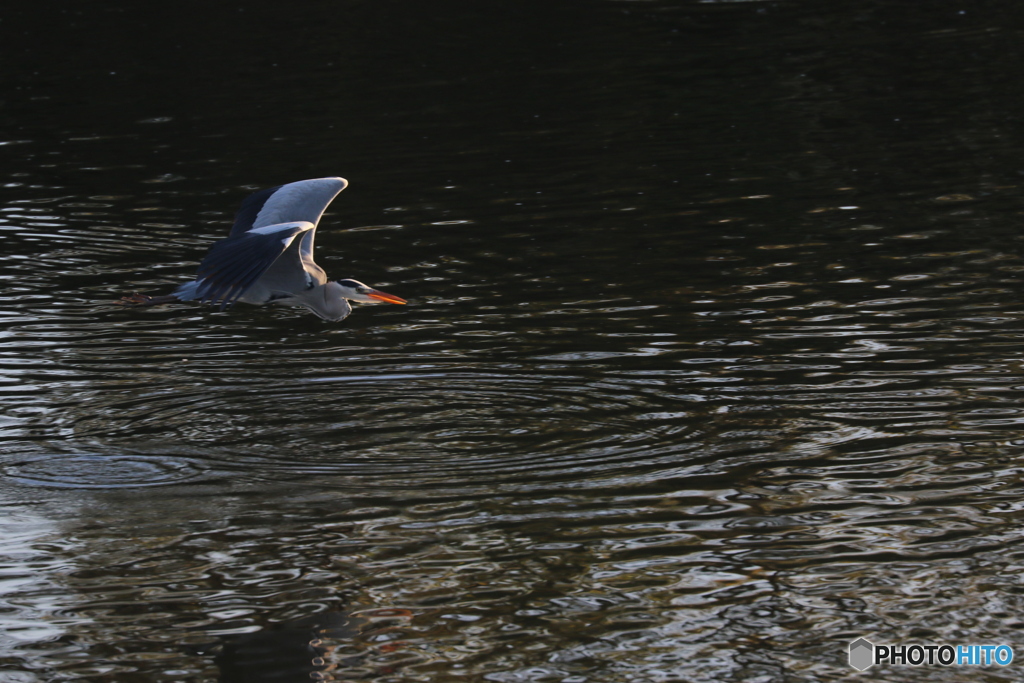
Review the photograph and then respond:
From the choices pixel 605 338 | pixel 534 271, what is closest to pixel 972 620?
pixel 605 338

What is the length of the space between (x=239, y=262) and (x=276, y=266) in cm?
155

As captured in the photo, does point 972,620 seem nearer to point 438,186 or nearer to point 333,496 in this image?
point 333,496

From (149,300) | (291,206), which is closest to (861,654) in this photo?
(149,300)

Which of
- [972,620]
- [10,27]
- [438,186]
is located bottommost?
[972,620]

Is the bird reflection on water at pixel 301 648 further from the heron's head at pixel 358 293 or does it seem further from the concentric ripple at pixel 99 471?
the heron's head at pixel 358 293

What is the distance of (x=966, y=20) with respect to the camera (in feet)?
89.0

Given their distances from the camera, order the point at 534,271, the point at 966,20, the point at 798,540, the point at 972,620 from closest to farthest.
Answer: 1. the point at 972,620
2. the point at 798,540
3. the point at 534,271
4. the point at 966,20

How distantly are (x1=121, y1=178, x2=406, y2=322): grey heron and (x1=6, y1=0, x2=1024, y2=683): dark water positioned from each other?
59 centimetres

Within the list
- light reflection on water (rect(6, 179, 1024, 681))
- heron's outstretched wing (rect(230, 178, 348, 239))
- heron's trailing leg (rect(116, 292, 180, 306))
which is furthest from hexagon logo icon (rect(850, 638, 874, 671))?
heron's outstretched wing (rect(230, 178, 348, 239))

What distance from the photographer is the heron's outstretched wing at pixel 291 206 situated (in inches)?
434

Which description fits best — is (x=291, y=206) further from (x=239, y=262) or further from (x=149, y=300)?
(x=239, y=262)

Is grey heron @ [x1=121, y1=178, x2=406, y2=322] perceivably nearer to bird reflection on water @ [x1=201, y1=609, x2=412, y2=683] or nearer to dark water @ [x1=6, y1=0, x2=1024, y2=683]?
dark water @ [x1=6, y1=0, x2=1024, y2=683]

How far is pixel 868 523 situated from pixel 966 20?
22056 millimetres

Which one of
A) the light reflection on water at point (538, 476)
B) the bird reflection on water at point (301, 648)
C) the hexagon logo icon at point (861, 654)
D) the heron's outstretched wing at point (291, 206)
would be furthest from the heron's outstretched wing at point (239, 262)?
the hexagon logo icon at point (861, 654)
